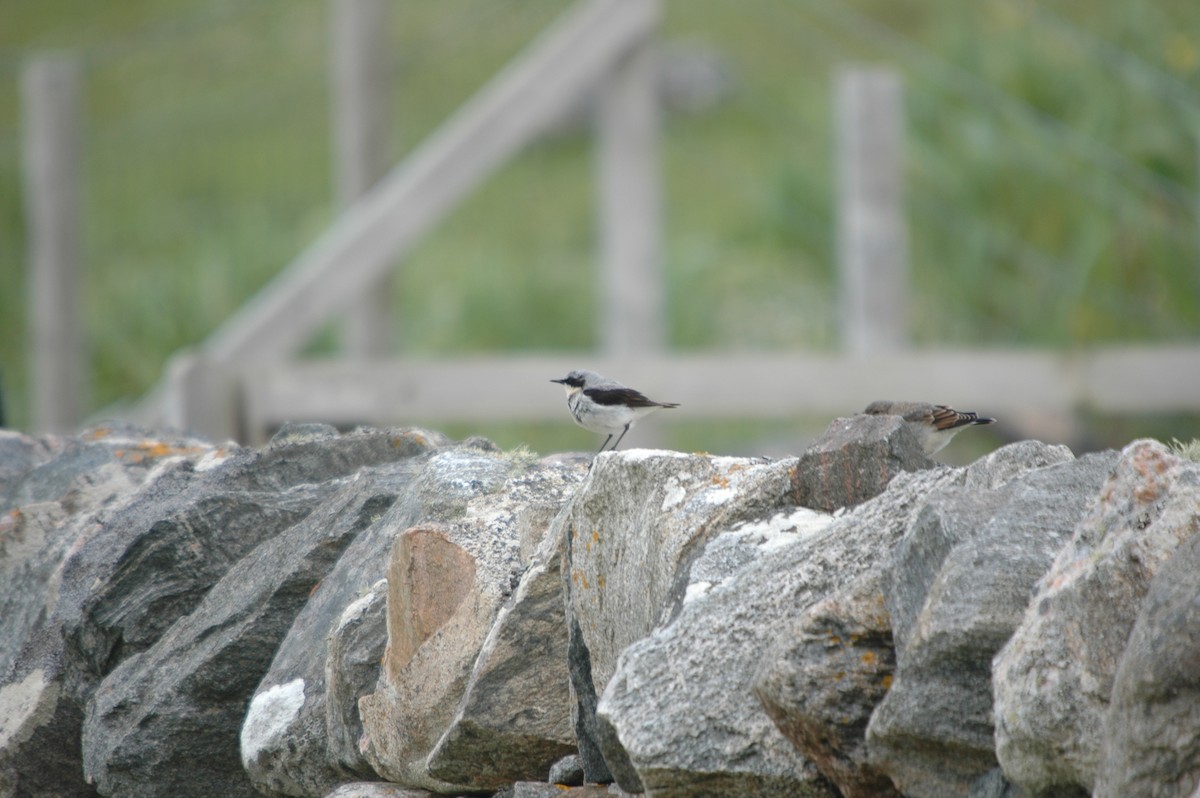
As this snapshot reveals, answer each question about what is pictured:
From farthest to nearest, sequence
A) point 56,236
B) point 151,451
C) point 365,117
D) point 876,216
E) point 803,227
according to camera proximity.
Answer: point 803,227, point 56,236, point 365,117, point 876,216, point 151,451

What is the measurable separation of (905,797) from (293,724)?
4.60ft

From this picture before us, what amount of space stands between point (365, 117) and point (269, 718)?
5214 mm

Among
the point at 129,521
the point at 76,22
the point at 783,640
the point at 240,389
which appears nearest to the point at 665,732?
the point at 783,640

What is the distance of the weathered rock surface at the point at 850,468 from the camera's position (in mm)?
2557

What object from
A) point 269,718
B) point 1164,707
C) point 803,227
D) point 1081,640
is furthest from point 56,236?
point 1164,707

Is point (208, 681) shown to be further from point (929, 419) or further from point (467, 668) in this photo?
point (929, 419)

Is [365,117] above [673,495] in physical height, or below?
above

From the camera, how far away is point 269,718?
3.01m

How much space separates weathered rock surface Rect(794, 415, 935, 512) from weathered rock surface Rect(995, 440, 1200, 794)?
24.5 inches

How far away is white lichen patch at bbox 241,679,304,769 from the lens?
298cm

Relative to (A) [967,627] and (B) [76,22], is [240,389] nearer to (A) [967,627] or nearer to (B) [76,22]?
(A) [967,627]

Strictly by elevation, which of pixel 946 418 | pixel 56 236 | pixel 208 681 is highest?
pixel 56 236

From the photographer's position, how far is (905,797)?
2061 mm

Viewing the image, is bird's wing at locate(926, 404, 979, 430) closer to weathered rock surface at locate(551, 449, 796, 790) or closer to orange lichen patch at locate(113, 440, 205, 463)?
weathered rock surface at locate(551, 449, 796, 790)
